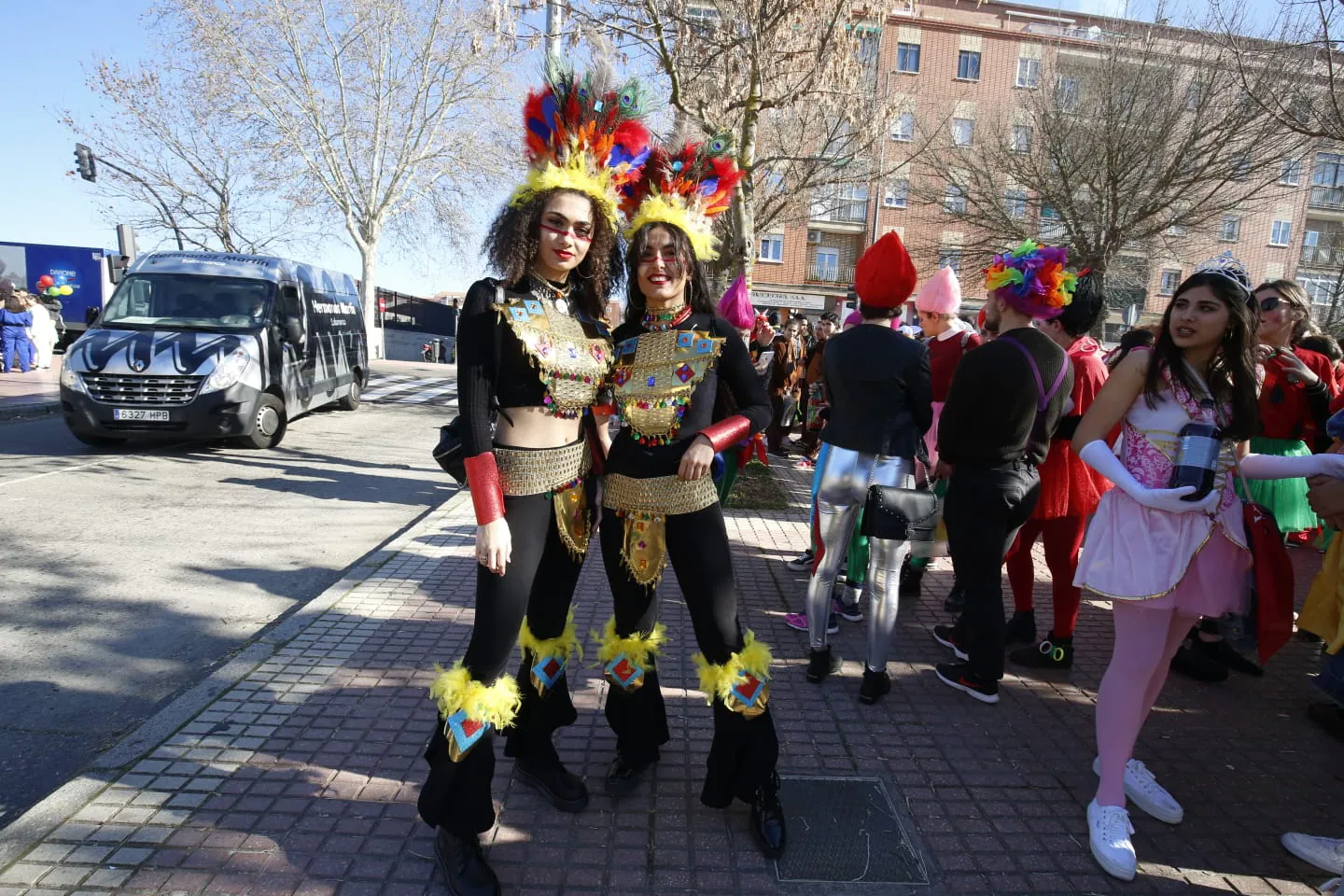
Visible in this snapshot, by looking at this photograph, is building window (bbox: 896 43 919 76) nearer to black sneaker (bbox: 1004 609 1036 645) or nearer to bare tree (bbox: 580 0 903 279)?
bare tree (bbox: 580 0 903 279)

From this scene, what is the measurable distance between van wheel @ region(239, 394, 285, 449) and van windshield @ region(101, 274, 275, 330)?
38.1 inches

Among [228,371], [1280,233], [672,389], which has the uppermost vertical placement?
[1280,233]

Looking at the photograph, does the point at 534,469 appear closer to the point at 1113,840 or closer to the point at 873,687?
the point at 873,687

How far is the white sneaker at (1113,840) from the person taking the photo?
239cm

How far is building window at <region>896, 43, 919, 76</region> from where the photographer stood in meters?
32.0

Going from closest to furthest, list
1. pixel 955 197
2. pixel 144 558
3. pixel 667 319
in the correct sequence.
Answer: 1. pixel 667 319
2. pixel 144 558
3. pixel 955 197

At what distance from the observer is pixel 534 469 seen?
234 centimetres

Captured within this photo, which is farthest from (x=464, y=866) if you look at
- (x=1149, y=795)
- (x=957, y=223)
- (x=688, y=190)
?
(x=957, y=223)

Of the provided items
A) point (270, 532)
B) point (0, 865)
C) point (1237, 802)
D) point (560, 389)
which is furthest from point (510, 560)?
point (270, 532)

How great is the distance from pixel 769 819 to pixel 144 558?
504 cm

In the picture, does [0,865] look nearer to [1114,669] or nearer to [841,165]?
[1114,669]

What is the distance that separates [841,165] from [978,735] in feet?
32.4

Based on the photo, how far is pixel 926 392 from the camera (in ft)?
11.6

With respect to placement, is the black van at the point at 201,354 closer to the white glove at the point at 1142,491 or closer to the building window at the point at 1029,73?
the white glove at the point at 1142,491
